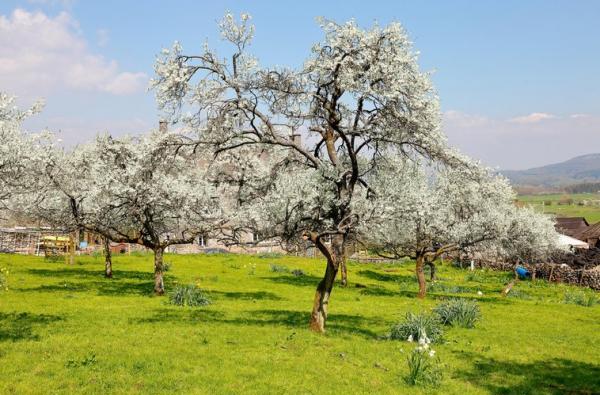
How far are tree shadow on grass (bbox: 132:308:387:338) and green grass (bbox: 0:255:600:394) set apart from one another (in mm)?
48

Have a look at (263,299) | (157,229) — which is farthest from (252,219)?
(157,229)

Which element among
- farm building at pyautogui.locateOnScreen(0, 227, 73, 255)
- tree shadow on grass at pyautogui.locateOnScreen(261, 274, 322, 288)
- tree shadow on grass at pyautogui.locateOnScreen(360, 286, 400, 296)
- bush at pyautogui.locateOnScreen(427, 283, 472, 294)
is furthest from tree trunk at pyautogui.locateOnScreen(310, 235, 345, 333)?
farm building at pyautogui.locateOnScreen(0, 227, 73, 255)

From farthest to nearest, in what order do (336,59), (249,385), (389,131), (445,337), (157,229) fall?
(157,229), (445,337), (389,131), (336,59), (249,385)

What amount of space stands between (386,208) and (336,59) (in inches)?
191

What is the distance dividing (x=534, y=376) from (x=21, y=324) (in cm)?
1658

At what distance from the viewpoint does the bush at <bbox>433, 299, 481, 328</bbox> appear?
23.0 m

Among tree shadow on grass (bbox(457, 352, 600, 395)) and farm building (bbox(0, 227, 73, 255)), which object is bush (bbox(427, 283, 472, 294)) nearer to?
tree shadow on grass (bbox(457, 352, 600, 395))

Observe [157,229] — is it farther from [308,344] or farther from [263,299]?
[308,344]

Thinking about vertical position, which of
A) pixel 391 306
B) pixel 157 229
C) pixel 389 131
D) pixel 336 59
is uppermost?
pixel 336 59

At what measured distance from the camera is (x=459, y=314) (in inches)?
917

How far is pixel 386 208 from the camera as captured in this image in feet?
54.0

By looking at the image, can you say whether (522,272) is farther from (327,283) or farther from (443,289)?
(327,283)

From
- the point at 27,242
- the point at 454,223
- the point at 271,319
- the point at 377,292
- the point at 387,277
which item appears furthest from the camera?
the point at 27,242

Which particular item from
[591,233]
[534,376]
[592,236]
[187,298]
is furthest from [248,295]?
[591,233]
